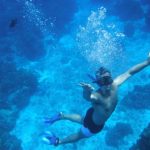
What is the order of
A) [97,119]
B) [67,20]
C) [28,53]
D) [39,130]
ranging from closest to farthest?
[97,119]
[39,130]
[28,53]
[67,20]

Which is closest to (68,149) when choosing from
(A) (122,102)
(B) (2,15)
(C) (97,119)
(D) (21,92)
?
(A) (122,102)

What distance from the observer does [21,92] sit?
72.7ft

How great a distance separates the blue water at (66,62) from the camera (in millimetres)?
18641

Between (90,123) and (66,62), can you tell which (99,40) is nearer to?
(66,62)

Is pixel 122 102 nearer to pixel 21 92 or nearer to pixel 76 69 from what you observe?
pixel 76 69

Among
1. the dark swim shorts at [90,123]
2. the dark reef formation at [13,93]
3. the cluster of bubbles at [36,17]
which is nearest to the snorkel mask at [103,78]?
the dark swim shorts at [90,123]

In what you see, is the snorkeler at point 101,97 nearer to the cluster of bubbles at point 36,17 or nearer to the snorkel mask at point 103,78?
the snorkel mask at point 103,78

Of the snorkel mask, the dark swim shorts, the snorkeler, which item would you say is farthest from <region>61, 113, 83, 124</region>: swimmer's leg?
the snorkel mask

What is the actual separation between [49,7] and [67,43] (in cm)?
664

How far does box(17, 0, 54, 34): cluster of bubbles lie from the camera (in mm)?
30592

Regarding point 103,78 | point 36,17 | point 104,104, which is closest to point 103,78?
point 103,78

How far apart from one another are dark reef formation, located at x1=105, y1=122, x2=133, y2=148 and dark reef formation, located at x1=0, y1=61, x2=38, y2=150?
21.3 ft

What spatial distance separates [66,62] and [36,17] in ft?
35.5

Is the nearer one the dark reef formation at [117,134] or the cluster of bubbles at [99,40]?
the dark reef formation at [117,134]
